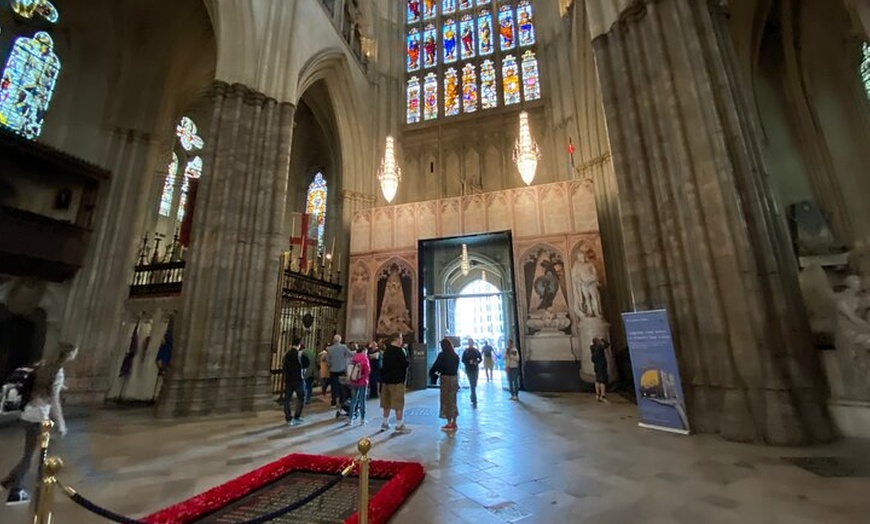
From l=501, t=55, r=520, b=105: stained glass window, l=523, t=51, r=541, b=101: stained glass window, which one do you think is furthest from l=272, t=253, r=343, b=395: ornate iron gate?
l=523, t=51, r=541, b=101: stained glass window

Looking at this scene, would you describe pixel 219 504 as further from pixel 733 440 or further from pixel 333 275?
pixel 333 275

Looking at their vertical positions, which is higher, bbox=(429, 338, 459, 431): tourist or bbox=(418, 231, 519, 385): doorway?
bbox=(418, 231, 519, 385): doorway

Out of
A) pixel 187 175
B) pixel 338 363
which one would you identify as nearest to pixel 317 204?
pixel 187 175

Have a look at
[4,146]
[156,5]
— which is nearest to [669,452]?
[4,146]

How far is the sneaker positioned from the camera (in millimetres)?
3411

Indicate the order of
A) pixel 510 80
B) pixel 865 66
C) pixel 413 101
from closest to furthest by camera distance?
pixel 865 66
pixel 510 80
pixel 413 101

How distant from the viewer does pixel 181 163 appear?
57.9ft

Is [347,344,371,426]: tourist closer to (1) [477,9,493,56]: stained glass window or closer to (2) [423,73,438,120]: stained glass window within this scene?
(2) [423,73,438,120]: stained glass window

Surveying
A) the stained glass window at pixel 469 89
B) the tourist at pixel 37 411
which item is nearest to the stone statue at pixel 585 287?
the stained glass window at pixel 469 89

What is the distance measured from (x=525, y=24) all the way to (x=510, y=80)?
320 cm

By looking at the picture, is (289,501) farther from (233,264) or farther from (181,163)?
(181,163)

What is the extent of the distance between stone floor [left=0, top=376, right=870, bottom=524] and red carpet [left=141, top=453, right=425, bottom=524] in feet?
0.51

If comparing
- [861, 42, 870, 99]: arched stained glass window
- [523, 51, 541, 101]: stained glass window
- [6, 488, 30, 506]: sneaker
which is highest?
[523, 51, 541, 101]: stained glass window

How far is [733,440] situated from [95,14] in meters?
20.4
